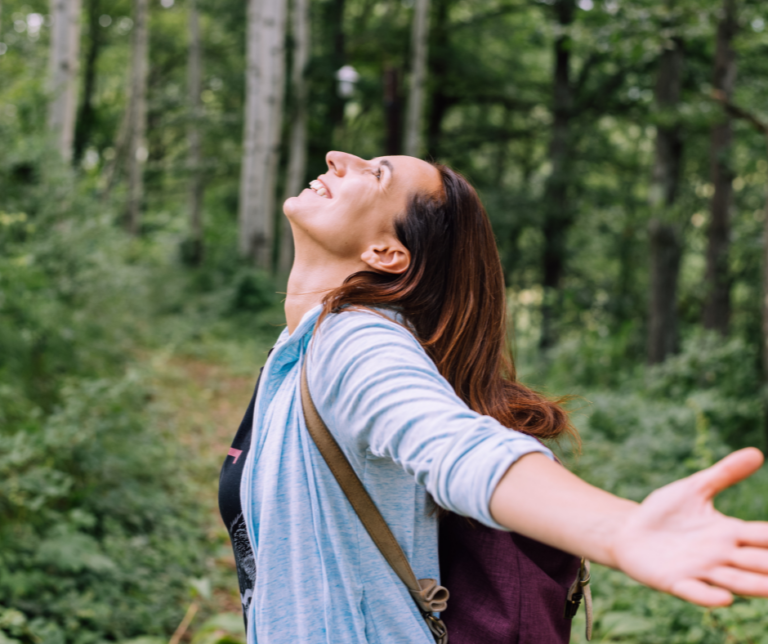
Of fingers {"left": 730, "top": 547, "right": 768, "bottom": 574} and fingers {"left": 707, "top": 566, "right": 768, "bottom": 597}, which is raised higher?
Result: fingers {"left": 730, "top": 547, "right": 768, "bottom": 574}

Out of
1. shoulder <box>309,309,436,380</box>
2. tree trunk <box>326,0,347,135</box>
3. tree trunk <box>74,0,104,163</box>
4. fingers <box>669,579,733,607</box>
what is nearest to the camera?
fingers <box>669,579,733,607</box>

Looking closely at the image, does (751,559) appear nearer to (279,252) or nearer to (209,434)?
(209,434)

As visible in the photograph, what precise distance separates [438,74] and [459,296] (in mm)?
18234

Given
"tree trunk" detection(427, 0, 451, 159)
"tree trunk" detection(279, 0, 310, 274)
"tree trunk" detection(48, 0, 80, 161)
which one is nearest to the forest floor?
"tree trunk" detection(48, 0, 80, 161)

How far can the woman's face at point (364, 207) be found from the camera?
1.53 meters

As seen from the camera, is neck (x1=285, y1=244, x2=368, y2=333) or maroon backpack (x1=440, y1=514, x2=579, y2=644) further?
neck (x1=285, y1=244, x2=368, y2=333)

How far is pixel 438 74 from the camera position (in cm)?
1833

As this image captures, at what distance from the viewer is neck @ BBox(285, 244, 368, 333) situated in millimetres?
1548

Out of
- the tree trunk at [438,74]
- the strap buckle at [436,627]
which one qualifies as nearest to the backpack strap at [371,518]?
the strap buckle at [436,627]

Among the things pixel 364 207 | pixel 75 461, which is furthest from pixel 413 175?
pixel 75 461

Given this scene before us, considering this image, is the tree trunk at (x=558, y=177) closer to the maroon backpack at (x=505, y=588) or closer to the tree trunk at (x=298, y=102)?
the tree trunk at (x=298, y=102)

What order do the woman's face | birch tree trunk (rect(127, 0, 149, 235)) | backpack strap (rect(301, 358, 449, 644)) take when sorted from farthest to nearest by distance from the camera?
birch tree trunk (rect(127, 0, 149, 235)) → the woman's face → backpack strap (rect(301, 358, 449, 644))

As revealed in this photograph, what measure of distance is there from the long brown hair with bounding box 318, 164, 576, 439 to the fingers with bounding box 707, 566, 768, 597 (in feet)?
2.22

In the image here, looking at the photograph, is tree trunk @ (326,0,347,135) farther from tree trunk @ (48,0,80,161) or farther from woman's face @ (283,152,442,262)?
woman's face @ (283,152,442,262)
